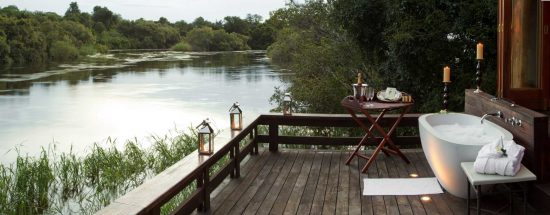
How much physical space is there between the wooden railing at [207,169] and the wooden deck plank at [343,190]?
18.5 inches

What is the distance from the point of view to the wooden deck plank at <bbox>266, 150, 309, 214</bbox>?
326 centimetres

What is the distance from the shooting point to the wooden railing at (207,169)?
7.59 feet

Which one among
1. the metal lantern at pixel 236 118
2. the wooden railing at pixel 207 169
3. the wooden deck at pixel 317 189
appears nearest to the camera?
the wooden railing at pixel 207 169

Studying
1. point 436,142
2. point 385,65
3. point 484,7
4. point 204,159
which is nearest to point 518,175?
point 436,142

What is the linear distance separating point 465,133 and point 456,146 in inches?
32.2

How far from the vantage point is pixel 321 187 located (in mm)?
3773

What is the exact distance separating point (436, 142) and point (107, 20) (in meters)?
49.5

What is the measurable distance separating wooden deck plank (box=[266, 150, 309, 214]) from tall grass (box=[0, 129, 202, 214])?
1.43 m

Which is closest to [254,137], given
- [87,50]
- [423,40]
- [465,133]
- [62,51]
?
[465,133]

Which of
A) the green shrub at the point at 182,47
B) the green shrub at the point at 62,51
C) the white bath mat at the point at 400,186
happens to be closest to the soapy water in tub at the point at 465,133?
the white bath mat at the point at 400,186

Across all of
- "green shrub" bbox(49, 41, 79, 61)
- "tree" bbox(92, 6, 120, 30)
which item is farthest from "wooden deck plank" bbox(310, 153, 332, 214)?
"tree" bbox(92, 6, 120, 30)

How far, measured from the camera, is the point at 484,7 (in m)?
7.59

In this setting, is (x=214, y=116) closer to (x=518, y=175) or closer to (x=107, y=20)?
(x=518, y=175)

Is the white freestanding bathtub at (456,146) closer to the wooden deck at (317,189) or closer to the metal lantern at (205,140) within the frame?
the wooden deck at (317,189)
